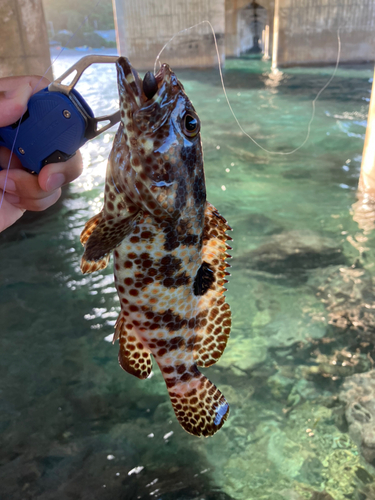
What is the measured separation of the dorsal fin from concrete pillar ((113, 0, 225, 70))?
24.9 m

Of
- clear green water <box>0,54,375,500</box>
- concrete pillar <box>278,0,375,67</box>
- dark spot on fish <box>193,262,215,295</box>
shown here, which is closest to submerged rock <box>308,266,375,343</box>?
clear green water <box>0,54,375,500</box>

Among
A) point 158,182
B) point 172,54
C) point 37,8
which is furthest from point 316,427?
point 172,54

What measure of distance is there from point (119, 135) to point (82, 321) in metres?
4.96

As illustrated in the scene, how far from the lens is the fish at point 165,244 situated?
190 centimetres

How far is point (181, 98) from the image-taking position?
76.4 inches

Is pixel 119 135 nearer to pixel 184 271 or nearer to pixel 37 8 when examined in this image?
pixel 184 271

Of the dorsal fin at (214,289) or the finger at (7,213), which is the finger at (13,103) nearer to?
the finger at (7,213)

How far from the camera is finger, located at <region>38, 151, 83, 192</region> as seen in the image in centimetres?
248

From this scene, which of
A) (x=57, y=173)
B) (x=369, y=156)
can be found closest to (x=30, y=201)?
(x=57, y=173)

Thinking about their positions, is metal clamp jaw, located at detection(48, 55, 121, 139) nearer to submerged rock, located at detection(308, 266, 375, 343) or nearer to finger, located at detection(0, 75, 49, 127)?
finger, located at detection(0, 75, 49, 127)

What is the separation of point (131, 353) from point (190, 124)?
46.4 inches

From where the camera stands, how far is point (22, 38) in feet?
26.9

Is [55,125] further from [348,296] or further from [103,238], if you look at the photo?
[348,296]

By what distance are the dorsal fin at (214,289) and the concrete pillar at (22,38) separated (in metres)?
7.02
